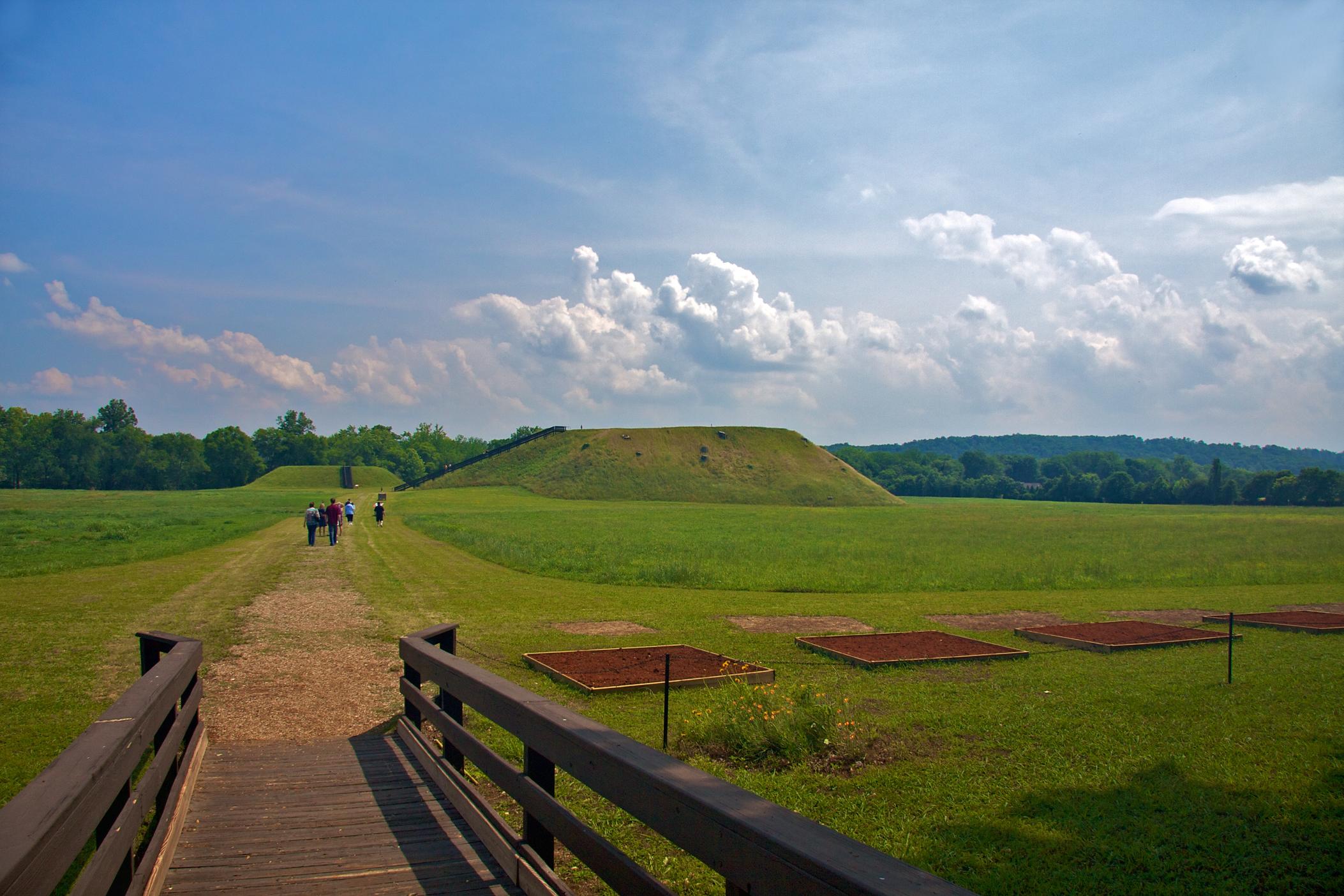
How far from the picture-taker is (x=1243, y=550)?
37906 mm

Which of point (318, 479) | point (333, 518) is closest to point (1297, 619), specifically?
point (333, 518)

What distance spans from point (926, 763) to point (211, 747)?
681cm

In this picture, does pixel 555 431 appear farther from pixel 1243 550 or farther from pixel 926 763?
pixel 926 763

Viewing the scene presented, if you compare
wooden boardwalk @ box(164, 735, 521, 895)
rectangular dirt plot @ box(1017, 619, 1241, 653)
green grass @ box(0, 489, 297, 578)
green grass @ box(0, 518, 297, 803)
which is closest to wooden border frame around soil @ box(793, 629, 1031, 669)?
rectangular dirt plot @ box(1017, 619, 1241, 653)

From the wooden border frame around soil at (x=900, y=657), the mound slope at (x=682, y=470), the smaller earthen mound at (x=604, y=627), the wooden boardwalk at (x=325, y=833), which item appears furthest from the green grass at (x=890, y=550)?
the mound slope at (x=682, y=470)

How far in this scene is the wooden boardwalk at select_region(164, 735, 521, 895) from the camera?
469cm

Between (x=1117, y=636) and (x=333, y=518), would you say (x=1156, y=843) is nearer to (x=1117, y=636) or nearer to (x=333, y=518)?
(x=1117, y=636)

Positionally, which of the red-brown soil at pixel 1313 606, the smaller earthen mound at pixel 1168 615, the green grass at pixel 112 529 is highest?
the red-brown soil at pixel 1313 606

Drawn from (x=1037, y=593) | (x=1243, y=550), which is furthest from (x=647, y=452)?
(x=1037, y=593)

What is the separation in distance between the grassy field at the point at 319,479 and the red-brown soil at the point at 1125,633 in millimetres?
119417

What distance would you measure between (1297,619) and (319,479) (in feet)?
469

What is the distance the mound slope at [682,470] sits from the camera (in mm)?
113062

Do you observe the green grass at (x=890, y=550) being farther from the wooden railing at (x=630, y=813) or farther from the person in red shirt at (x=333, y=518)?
the wooden railing at (x=630, y=813)

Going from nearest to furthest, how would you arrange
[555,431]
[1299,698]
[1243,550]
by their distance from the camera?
[1299,698]
[1243,550]
[555,431]
